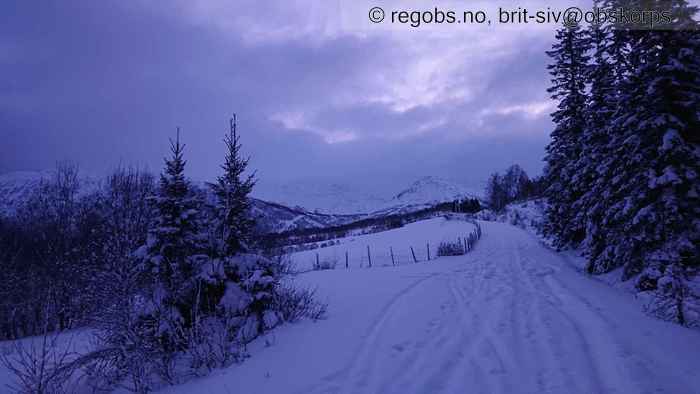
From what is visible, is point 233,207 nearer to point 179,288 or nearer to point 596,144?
point 179,288

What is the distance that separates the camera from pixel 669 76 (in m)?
9.46

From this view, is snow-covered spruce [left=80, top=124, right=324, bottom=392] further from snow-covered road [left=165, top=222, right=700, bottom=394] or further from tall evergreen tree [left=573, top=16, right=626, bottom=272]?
tall evergreen tree [left=573, top=16, right=626, bottom=272]

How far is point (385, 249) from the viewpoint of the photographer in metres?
34.6

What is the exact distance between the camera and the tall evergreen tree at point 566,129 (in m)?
19.9

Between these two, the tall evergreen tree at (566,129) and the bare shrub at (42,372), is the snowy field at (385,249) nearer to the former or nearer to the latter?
the tall evergreen tree at (566,129)

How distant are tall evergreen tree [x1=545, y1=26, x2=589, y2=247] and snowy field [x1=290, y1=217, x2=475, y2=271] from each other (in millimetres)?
6962

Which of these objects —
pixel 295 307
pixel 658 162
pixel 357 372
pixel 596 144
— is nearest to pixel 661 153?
pixel 658 162

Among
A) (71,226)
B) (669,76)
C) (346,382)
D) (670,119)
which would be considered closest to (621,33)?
(669,76)

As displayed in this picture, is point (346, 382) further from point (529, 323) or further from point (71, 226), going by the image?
point (71, 226)

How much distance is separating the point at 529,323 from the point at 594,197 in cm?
1016

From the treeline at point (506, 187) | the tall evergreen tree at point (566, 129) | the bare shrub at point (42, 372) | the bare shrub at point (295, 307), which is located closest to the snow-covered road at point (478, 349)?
the bare shrub at point (295, 307)

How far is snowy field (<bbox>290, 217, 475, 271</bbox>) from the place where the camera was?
26.2 meters

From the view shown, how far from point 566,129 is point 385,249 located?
776 inches

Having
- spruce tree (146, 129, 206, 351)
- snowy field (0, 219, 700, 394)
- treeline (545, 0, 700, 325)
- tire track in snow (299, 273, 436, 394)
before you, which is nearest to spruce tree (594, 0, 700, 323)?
treeline (545, 0, 700, 325)
